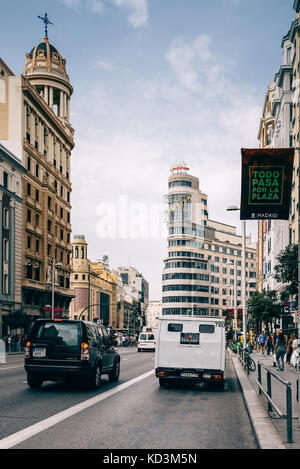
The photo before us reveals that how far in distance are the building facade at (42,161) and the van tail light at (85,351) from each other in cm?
4134

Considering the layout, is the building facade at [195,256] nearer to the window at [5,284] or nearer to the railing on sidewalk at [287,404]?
the window at [5,284]

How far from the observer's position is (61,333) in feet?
48.8

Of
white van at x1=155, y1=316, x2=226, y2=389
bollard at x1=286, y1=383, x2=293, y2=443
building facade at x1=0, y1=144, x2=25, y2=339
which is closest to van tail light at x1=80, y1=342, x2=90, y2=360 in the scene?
white van at x1=155, y1=316, x2=226, y2=389

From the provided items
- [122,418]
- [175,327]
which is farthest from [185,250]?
[122,418]

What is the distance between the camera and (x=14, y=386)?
51.4 ft

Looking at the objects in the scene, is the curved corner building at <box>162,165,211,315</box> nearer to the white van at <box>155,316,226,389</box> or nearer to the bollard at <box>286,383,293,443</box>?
the white van at <box>155,316,226,389</box>

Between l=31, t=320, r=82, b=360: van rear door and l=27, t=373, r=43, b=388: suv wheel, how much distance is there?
1.81 feet

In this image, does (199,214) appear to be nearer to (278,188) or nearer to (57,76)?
(57,76)

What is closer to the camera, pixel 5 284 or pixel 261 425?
pixel 261 425

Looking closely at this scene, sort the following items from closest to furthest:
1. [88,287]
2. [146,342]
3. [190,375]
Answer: [190,375] → [146,342] → [88,287]

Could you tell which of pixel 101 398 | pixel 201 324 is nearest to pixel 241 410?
pixel 101 398

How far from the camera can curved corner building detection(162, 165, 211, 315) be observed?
12926 centimetres

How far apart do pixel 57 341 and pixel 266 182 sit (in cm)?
752

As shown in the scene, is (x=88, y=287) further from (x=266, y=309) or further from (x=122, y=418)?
(x=122, y=418)
